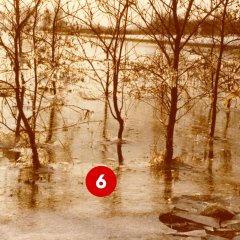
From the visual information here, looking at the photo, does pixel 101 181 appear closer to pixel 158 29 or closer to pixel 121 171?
pixel 121 171

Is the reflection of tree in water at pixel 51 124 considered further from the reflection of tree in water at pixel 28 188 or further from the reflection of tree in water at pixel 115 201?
the reflection of tree in water at pixel 115 201

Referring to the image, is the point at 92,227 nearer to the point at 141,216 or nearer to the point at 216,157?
the point at 141,216

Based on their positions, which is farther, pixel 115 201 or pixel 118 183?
pixel 118 183

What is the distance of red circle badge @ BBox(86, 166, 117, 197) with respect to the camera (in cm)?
967

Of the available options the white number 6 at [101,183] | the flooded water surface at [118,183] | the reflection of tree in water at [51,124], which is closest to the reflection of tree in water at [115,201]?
the flooded water surface at [118,183]

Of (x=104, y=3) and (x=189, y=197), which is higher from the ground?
(x=104, y=3)

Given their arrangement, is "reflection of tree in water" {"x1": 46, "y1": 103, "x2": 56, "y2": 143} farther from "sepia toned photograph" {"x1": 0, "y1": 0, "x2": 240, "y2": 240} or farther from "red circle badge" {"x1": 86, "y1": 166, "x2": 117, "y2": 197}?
"red circle badge" {"x1": 86, "y1": 166, "x2": 117, "y2": 197}

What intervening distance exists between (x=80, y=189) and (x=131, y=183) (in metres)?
1.24

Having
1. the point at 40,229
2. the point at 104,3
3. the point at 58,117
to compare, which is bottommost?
the point at 40,229

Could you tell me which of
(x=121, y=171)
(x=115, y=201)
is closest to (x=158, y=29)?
(x=121, y=171)

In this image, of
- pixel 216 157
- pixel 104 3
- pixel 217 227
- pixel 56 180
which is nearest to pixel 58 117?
pixel 104 3

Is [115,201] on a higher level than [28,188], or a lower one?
lower

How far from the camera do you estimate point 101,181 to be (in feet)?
33.9

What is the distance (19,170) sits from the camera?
451 inches
